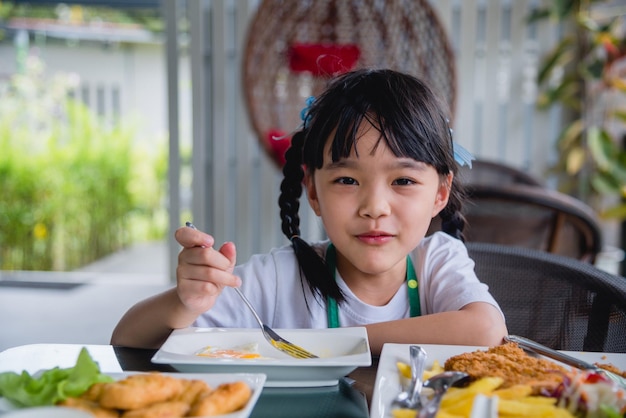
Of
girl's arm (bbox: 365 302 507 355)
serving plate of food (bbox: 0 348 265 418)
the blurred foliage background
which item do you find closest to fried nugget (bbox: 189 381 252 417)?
serving plate of food (bbox: 0 348 265 418)

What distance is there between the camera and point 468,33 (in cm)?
390

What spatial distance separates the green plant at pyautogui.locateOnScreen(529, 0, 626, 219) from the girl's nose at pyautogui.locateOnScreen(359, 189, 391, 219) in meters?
2.58

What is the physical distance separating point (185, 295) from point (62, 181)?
476 centimetres

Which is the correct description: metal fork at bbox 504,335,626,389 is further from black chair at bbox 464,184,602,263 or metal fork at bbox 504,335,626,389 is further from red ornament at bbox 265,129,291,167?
red ornament at bbox 265,129,291,167

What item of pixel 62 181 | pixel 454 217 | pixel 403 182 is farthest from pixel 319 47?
pixel 62 181

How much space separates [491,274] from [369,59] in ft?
6.90

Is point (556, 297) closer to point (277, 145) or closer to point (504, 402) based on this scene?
point (504, 402)

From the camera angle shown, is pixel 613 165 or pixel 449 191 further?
pixel 613 165

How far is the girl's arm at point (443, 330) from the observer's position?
1.06m

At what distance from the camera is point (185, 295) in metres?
1.07

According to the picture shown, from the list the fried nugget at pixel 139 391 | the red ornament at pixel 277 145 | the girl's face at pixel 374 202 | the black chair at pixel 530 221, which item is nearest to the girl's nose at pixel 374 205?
the girl's face at pixel 374 202

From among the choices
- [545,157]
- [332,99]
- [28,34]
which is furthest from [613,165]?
[28,34]

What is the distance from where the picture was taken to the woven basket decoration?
3.21 metres

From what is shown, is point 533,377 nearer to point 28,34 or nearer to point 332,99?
point 332,99
